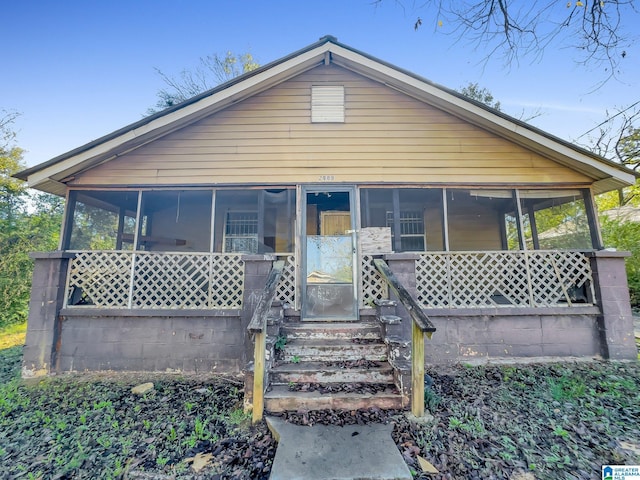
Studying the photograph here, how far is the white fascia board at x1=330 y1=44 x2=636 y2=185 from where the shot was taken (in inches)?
198

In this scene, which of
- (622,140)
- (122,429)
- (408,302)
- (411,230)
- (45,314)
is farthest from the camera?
(622,140)

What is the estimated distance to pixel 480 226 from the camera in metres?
7.95

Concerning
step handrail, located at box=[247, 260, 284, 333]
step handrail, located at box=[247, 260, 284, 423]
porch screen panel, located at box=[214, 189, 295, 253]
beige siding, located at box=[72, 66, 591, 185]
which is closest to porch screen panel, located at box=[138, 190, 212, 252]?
porch screen panel, located at box=[214, 189, 295, 253]

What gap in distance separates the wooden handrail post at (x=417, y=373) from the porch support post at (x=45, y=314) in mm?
5913

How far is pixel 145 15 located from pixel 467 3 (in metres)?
9.20

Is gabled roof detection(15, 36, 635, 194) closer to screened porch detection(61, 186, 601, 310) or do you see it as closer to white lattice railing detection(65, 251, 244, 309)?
screened porch detection(61, 186, 601, 310)

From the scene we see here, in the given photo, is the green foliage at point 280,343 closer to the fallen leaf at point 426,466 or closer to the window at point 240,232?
the fallen leaf at point 426,466

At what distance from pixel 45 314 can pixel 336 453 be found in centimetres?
549

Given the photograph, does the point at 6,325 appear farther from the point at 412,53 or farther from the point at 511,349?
the point at 412,53

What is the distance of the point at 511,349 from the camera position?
4.86m

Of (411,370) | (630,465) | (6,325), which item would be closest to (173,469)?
(411,370)

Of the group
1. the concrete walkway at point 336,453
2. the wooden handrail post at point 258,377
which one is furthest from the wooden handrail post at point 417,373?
the wooden handrail post at point 258,377

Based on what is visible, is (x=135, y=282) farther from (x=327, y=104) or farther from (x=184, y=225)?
(x=327, y=104)

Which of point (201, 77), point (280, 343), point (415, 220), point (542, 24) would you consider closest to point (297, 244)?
point (280, 343)
